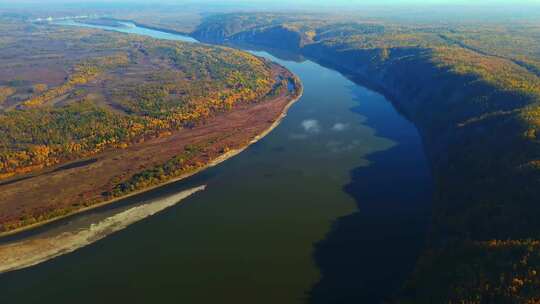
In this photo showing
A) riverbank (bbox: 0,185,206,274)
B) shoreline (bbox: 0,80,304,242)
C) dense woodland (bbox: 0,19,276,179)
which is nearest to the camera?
riverbank (bbox: 0,185,206,274)

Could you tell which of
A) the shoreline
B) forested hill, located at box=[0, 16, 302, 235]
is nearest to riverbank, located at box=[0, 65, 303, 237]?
the shoreline

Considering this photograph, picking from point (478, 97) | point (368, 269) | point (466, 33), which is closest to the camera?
point (368, 269)

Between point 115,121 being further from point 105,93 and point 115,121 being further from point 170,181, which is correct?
point 105,93

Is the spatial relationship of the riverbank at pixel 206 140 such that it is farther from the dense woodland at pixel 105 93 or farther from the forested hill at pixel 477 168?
the forested hill at pixel 477 168

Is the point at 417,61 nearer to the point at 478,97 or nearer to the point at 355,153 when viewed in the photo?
the point at 478,97

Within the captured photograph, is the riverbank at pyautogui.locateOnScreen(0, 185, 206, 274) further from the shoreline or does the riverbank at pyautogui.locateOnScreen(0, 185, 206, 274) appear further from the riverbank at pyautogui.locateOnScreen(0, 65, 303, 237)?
the riverbank at pyautogui.locateOnScreen(0, 65, 303, 237)

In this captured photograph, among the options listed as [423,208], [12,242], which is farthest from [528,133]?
[12,242]
